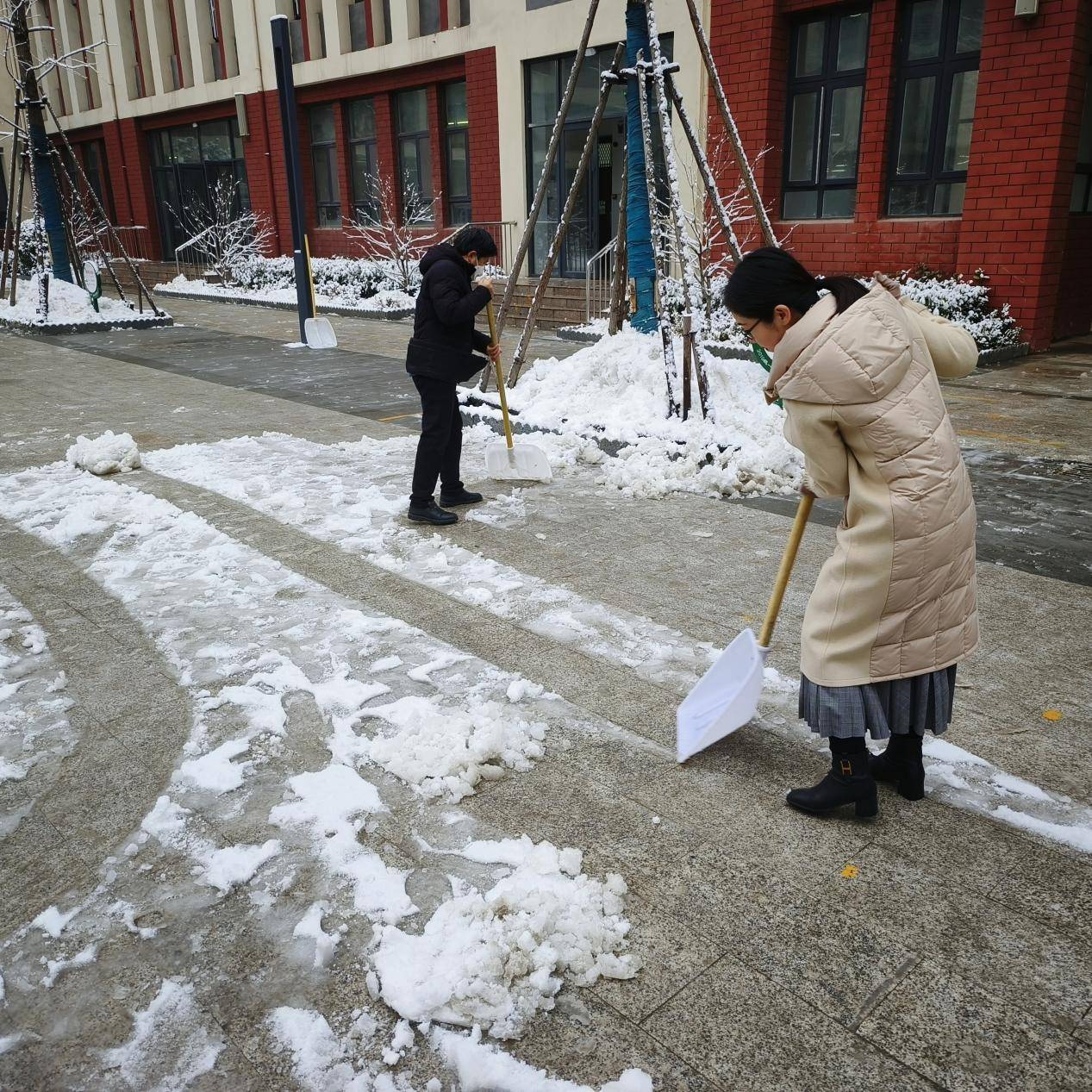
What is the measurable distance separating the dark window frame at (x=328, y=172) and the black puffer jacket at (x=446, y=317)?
1904cm

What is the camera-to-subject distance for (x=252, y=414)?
8.92m

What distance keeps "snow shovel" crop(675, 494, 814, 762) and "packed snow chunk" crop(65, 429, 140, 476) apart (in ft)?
16.9

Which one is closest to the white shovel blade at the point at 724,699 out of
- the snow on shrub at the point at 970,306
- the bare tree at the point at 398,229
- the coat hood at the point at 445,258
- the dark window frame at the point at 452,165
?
the coat hood at the point at 445,258

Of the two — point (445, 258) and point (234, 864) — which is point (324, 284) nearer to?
point (445, 258)

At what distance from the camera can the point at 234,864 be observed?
266 cm

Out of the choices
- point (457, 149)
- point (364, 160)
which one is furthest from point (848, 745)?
point (364, 160)

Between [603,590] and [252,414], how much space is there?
219 inches

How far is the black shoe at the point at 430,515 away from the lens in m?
5.51

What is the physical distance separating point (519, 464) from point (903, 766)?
13.0 feet

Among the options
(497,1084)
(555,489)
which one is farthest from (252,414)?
(497,1084)

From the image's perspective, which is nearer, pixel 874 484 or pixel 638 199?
pixel 874 484

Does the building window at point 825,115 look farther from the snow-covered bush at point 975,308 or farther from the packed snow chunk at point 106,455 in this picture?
the packed snow chunk at point 106,455

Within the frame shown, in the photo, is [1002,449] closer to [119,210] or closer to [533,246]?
[533,246]

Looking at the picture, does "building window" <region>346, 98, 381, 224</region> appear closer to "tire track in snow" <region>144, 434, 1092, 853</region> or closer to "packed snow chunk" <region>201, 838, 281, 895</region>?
"tire track in snow" <region>144, 434, 1092, 853</region>
